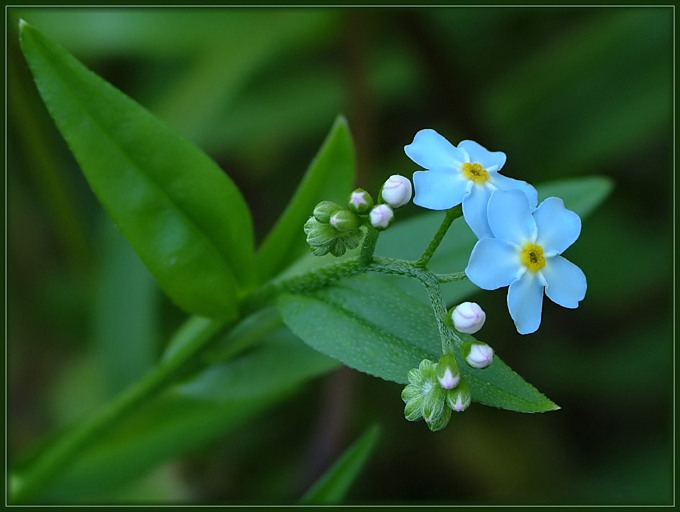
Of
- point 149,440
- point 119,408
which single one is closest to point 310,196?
point 119,408

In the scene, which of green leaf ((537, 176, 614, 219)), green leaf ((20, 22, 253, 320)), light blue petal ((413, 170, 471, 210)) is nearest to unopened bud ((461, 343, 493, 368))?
light blue petal ((413, 170, 471, 210))

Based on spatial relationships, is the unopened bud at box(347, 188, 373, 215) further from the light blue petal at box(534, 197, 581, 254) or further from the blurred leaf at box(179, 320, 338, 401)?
the blurred leaf at box(179, 320, 338, 401)

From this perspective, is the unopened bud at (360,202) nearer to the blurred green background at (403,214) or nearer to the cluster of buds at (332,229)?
the cluster of buds at (332,229)

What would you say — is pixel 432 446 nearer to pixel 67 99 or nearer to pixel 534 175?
pixel 534 175

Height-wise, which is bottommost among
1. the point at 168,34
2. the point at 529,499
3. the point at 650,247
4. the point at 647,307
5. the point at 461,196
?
the point at 529,499

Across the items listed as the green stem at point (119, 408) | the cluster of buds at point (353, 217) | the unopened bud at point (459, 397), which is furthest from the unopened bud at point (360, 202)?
the green stem at point (119, 408)

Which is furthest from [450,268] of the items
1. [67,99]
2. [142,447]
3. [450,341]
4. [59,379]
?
[59,379]
